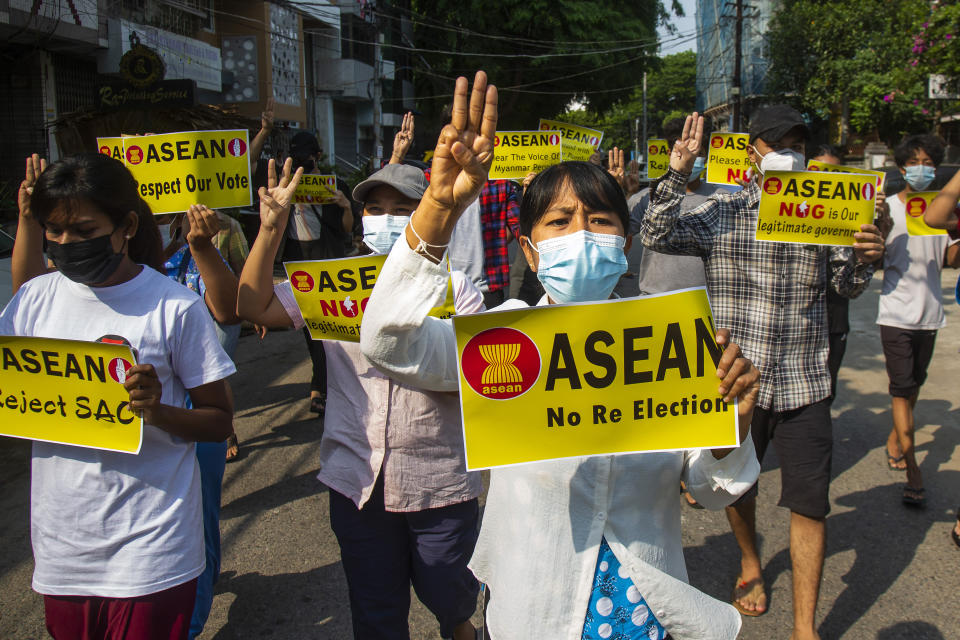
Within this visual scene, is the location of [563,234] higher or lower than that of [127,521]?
higher

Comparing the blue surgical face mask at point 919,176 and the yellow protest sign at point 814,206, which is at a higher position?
the blue surgical face mask at point 919,176

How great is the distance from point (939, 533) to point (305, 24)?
26730 mm

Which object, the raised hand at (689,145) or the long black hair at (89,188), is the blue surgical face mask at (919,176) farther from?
the long black hair at (89,188)

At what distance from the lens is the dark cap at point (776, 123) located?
3.63 m

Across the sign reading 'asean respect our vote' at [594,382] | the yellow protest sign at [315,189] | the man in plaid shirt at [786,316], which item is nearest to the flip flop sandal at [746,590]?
the man in plaid shirt at [786,316]

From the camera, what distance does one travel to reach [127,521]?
213cm

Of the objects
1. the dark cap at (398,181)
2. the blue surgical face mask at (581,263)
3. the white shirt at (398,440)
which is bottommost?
the white shirt at (398,440)

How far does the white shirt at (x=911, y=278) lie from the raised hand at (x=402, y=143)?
9.85ft

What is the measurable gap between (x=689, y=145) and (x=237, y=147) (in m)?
2.11

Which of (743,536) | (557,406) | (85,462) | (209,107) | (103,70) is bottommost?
(743,536)

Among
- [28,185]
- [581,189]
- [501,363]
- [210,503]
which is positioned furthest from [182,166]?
[501,363]

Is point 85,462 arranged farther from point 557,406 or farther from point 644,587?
point 644,587

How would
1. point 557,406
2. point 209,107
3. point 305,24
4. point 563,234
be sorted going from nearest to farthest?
point 557,406 → point 563,234 → point 209,107 → point 305,24

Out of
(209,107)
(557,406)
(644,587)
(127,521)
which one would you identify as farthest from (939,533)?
(209,107)
